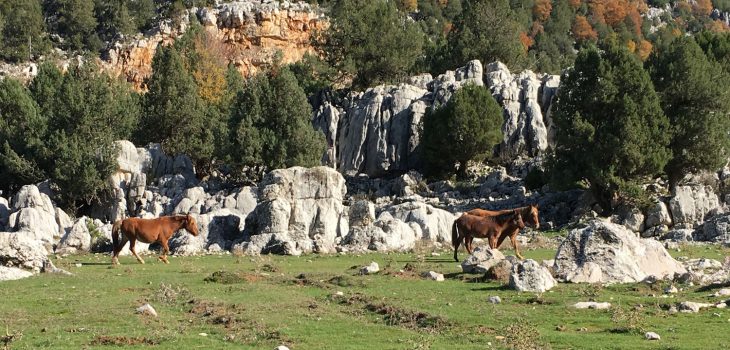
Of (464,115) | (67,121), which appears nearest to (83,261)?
(67,121)

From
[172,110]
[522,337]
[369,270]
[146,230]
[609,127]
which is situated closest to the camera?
[522,337]

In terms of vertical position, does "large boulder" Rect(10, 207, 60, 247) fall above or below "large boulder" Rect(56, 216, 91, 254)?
above

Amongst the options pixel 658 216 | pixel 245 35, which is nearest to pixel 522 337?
pixel 658 216

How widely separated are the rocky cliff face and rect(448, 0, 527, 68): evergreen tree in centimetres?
5979

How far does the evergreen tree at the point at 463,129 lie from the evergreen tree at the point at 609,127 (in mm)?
14134

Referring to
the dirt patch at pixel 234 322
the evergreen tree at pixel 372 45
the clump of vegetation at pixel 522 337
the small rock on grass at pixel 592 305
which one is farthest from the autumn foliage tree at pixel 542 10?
the clump of vegetation at pixel 522 337

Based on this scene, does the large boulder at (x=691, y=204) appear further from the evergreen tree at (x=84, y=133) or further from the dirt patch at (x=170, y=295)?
the evergreen tree at (x=84, y=133)

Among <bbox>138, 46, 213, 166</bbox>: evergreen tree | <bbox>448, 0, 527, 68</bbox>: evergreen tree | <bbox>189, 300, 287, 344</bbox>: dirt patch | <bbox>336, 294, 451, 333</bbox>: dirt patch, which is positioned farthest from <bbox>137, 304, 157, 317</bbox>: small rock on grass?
<bbox>448, 0, 527, 68</bbox>: evergreen tree

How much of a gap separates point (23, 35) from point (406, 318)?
140 metres

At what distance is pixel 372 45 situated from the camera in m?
95.1

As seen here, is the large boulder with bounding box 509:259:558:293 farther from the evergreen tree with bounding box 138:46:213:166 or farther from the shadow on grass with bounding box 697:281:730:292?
the evergreen tree with bounding box 138:46:213:166

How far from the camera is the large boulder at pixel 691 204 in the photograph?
55.2 metres

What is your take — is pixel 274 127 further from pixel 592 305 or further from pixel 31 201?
pixel 592 305

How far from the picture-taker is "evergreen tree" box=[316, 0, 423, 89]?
9544 cm
